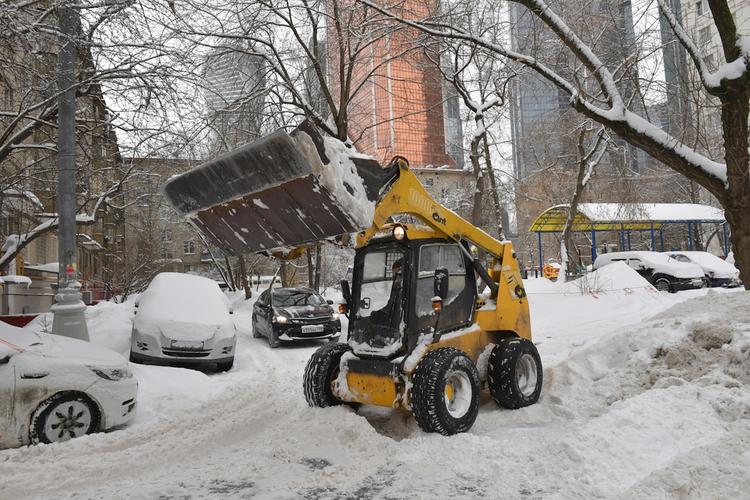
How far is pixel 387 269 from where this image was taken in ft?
20.0

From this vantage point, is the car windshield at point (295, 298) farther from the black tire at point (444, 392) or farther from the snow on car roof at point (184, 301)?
the black tire at point (444, 392)

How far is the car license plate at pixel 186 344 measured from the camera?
905 cm

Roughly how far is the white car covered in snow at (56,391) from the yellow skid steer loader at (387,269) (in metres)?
2.00

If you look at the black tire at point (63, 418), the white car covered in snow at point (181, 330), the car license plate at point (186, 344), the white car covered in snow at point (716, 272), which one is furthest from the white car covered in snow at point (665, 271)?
the black tire at point (63, 418)

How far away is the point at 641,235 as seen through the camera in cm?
4116

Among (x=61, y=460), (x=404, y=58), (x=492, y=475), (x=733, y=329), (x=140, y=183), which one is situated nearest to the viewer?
(x=492, y=475)

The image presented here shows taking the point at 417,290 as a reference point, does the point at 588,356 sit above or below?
below

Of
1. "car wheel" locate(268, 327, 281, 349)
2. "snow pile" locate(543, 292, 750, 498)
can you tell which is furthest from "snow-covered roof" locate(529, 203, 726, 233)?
"snow pile" locate(543, 292, 750, 498)

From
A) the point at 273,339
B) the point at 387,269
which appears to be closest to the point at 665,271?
the point at 273,339

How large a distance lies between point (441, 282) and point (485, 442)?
1666 millimetres

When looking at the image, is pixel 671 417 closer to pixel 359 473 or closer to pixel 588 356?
pixel 588 356

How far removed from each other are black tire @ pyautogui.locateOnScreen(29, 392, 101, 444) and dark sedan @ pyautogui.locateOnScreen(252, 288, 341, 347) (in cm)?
679

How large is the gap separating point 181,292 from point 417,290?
21.3ft

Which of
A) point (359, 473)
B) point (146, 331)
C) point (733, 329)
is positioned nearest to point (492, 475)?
point (359, 473)
